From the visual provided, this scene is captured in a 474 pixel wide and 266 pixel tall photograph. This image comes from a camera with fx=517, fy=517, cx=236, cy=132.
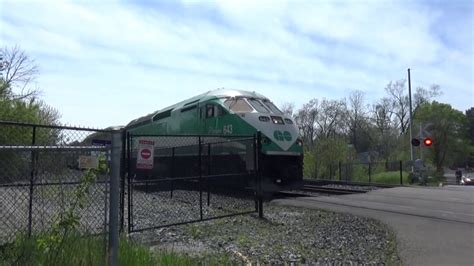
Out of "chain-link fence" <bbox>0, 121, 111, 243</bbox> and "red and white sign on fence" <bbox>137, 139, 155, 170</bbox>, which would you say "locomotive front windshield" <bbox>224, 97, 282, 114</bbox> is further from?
"chain-link fence" <bbox>0, 121, 111, 243</bbox>

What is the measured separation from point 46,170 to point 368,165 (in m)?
33.2

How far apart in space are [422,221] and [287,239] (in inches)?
157

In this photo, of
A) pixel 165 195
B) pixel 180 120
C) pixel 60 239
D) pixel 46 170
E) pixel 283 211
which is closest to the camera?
pixel 60 239

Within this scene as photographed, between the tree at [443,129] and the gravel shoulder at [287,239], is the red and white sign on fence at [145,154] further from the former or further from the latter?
the tree at [443,129]

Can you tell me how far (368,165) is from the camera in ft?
123

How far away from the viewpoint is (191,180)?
1647 centimetres

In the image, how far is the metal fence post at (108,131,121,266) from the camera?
4.45 metres

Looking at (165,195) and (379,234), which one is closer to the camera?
(379,234)

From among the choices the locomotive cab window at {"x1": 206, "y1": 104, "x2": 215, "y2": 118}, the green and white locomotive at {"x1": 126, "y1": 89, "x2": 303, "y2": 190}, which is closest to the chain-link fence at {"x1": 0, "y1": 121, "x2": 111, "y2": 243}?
the green and white locomotive at {"x1": 126, "y1": 89, "x2": 303, "y2": 190}

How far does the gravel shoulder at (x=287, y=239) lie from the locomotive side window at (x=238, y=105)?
614cm

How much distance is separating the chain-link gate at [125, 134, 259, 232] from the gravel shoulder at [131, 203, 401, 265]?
1.90 ft

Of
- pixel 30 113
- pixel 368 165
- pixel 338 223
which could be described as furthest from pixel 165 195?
pixel 368 165

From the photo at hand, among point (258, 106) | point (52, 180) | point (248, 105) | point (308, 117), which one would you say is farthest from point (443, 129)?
point (52, 180)

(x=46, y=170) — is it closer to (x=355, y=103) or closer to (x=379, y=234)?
(x=379, y=234)
